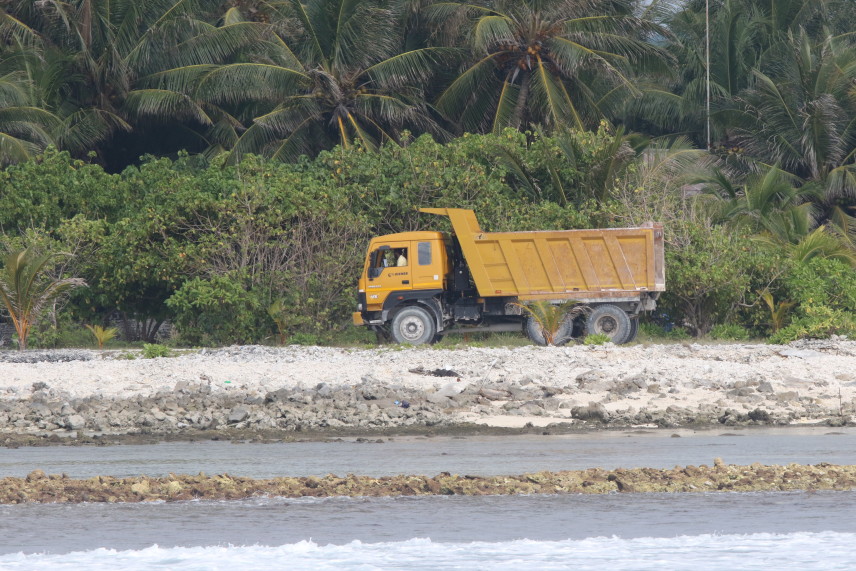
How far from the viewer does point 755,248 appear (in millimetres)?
22609

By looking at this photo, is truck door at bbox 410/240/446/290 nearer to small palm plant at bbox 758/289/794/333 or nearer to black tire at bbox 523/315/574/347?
black tire at bbox 523/315/574/347

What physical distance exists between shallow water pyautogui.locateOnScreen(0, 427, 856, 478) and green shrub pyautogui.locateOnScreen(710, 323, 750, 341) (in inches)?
331

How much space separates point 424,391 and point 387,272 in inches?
235

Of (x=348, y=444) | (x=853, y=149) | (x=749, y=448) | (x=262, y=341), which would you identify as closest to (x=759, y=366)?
(x=749, y=448)

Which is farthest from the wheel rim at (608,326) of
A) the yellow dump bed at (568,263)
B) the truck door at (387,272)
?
the truck door at (387,272)

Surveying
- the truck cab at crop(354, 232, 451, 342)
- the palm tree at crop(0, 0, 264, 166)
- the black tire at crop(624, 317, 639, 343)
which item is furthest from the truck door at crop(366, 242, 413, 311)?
the palm tree at crop(0, 0, 264, 166)

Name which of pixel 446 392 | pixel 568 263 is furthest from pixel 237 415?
pixel 568 263

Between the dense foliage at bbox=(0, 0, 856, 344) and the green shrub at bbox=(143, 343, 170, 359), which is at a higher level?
the dense foliage at bbox=(0, 0, 856, 344)

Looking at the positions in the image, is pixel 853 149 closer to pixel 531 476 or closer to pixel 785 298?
pixel 785 298

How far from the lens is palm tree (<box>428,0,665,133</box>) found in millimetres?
28984

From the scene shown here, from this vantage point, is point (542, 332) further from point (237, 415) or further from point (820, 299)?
point (237, 415)

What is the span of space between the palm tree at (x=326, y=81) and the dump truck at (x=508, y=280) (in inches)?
310

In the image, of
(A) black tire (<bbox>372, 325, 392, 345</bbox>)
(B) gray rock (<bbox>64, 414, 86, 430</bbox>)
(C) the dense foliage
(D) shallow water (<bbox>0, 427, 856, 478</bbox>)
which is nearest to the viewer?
(D) shallow water (<bbox>0, 427, 856, 478</bbox>)

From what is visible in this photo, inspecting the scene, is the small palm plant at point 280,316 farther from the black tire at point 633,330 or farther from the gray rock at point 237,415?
the gray rock at point 237,415
